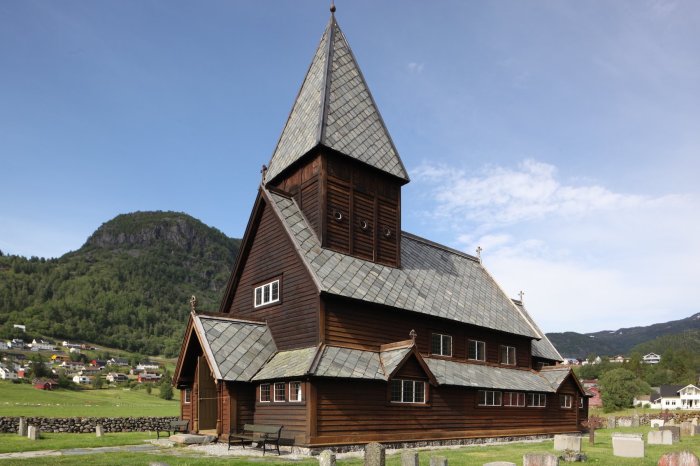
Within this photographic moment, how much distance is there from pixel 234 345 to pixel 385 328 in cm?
714

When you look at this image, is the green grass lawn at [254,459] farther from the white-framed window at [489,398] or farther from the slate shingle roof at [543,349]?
the slate shingle roof at [543,349]

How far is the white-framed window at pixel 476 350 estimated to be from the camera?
1282 inches

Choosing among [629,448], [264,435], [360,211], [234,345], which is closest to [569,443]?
[629,448]

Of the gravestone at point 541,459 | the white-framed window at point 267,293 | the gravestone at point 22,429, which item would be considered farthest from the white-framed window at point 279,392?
the gravestone at point 22,429

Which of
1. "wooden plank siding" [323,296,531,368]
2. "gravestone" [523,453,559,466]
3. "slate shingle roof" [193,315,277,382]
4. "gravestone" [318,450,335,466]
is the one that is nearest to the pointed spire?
"wooden plank siding" [323,296,531,368]

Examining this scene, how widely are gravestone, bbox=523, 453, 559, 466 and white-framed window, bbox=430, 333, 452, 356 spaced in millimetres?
15327

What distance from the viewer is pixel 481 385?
1185 inches

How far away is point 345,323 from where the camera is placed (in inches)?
1007

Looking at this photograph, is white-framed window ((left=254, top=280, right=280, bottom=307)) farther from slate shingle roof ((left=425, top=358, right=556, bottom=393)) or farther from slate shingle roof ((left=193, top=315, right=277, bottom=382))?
slate shingle roof ((left=425, top=358, right=556, bottom=393))

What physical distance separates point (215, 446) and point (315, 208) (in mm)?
11726

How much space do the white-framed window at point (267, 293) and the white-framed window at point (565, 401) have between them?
20.7 metres

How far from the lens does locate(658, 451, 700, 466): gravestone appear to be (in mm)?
11927

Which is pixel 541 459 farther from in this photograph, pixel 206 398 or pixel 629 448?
pixel 206 398

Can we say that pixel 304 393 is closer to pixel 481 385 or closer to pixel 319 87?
pixel 481 385
